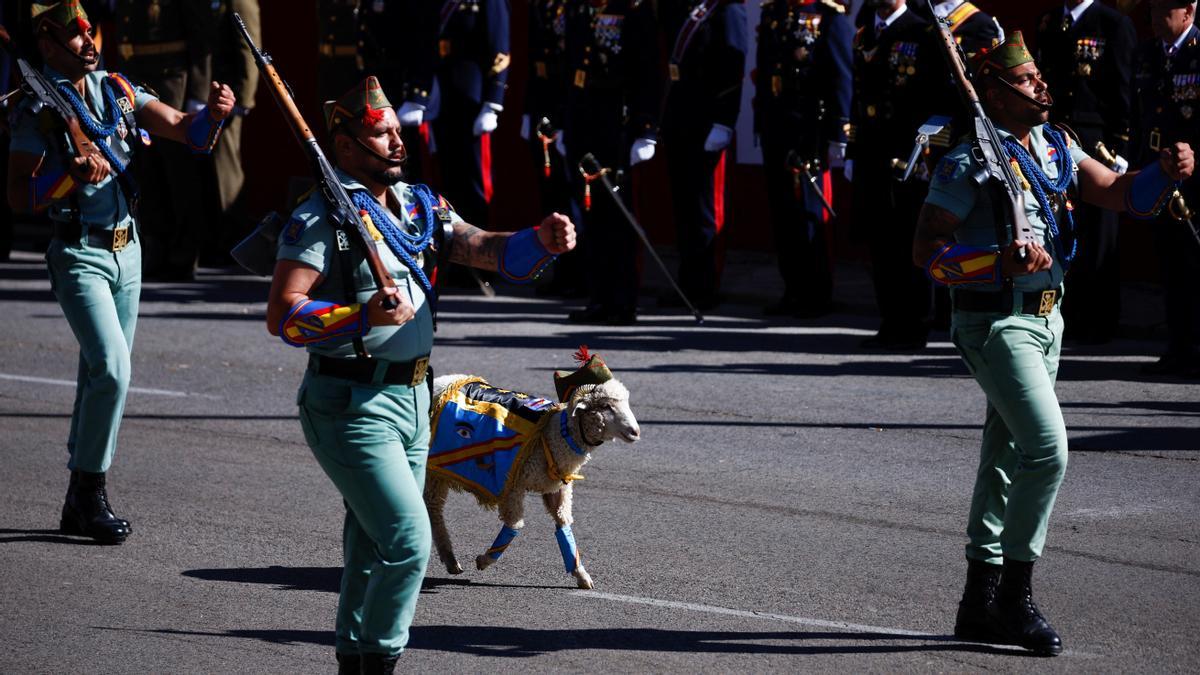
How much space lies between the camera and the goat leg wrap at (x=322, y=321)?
5336mm

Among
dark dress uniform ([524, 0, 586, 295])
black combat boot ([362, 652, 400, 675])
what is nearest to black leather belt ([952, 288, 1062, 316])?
black combat boot ([362, 652, 400, 675])

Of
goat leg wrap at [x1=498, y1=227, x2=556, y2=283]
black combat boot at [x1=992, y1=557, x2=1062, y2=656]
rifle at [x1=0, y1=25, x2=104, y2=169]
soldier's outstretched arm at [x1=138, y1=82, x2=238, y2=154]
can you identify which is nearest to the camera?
goat leg wrap at [x1=498, y1=227, x2=556, y2=283]

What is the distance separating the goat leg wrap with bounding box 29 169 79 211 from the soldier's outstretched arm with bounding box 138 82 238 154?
45cm

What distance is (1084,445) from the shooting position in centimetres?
988

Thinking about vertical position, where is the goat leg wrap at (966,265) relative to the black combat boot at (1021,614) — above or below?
above

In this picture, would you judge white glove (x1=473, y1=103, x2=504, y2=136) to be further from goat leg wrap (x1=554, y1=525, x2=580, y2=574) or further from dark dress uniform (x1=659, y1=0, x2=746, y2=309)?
goat leg wrap (x1=554, y1=525, x2=580, y2=574)

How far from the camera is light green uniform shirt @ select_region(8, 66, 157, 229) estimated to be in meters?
7.94

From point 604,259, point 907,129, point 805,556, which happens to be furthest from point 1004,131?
point 604,259

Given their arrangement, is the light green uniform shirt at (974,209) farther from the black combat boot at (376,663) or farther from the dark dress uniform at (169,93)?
the dark dress uniform at (169,93)

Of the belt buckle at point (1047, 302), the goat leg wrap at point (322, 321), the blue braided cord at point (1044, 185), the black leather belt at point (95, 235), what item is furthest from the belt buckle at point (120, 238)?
the belt buckle at point (1047, 302)

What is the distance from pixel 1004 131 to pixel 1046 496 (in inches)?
52.1

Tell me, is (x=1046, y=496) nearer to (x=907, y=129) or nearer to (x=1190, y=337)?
(x=1190, y=337)

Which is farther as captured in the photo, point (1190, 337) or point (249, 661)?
point (1190, 337)

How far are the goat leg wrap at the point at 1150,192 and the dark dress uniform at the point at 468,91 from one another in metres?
9.74
